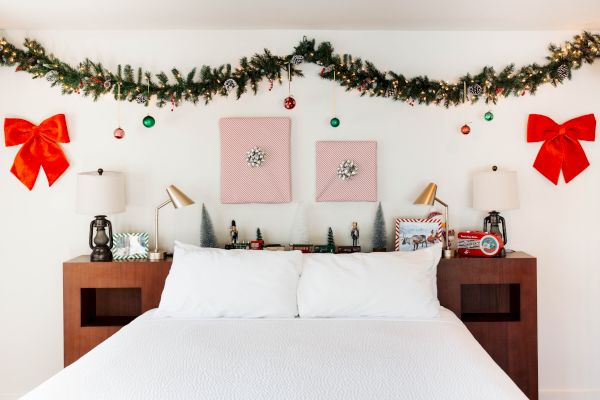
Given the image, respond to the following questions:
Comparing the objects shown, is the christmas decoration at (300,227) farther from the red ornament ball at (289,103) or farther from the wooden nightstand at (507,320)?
the wooden nightstand at (507,320)

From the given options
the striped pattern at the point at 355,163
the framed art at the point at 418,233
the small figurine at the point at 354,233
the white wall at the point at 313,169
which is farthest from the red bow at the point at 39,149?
the framed art at the point at 418,233

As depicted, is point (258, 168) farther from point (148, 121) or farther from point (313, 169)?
point (148, 121)

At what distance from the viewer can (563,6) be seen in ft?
10.1

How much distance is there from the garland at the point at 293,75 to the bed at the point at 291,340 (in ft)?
3.30

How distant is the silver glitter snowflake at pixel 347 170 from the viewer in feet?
11.6

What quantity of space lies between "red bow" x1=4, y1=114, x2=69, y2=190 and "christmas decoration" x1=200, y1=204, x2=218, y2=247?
0.92m

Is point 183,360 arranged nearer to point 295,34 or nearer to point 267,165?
point 267,165

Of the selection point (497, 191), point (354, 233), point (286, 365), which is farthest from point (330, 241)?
point (286, 365)

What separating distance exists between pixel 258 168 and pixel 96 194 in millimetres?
956

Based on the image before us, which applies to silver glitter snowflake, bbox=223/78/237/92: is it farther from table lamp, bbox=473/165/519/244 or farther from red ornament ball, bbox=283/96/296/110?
table lamp, bbox=473/165/519/244

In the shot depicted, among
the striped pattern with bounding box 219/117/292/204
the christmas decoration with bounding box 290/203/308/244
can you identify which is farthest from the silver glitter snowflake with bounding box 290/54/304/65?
the christmas decoration with bounding box 290/203/308/244

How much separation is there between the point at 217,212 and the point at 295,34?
1.20 meters

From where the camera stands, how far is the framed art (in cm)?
344

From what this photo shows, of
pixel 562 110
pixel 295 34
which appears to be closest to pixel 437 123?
pixel 562 110
